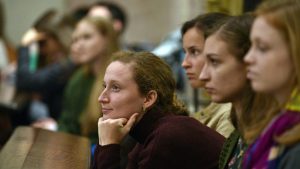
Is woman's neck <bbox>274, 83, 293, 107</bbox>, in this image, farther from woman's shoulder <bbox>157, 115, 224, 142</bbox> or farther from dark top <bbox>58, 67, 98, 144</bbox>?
dark top <bbox>58, 67, 98, 144</bbox>

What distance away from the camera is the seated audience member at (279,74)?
2.20 m

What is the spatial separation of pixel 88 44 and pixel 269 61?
11.8ft

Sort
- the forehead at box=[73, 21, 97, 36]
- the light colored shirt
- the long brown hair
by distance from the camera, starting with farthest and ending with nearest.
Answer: the forehead at box=[73, 21, 97, 36], the light colored shirt, the long brown hair

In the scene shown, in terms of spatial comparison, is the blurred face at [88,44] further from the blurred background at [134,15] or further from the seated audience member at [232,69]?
the seated audience member at [232,69]

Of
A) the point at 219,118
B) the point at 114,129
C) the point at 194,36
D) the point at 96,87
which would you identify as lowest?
the point at 96,87

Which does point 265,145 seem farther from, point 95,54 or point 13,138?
point 95,54

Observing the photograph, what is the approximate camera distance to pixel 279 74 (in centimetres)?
224

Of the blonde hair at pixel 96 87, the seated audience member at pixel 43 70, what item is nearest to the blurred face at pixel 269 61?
the blonde hair at pixel 96 87

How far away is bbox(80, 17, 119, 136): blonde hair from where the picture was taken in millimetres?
5184

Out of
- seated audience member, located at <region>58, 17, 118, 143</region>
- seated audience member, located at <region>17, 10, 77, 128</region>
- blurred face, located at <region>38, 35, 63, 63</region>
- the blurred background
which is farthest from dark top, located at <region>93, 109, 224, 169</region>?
the blurred background

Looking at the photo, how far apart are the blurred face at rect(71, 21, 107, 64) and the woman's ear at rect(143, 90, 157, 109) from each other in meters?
2.63

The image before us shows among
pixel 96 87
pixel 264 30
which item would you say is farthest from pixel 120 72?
pixel 96 87

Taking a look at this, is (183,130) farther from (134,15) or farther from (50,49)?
(134,15)

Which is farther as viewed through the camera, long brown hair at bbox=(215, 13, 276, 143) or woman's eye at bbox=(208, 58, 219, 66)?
woman's eye at bbox=(208, 58, 219, 66)
